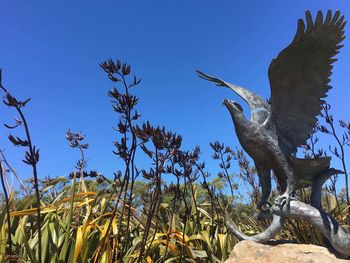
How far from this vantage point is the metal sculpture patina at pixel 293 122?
2.91 m

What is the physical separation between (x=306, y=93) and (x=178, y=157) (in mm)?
1353

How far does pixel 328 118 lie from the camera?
17.4ft

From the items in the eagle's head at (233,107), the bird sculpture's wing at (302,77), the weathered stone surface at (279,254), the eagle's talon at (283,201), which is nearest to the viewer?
the weathered stone surface at (279,254)

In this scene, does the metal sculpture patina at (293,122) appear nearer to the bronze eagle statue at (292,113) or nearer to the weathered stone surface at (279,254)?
the bronze eagle statue at (292,113)

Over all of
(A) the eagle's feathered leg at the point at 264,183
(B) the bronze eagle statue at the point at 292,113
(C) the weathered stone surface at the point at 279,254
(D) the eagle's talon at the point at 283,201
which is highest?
(B) the bronze eagle statue at the point at 292,113

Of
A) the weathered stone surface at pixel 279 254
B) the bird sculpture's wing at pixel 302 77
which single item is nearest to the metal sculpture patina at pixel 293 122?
the bird sculpture's wing at pixel 302 77

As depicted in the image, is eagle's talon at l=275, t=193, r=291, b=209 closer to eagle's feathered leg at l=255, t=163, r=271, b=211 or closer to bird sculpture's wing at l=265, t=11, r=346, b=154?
eagle's feathered leg at l=255, t=163, r=271, b=211

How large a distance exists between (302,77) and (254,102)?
1.70 ft

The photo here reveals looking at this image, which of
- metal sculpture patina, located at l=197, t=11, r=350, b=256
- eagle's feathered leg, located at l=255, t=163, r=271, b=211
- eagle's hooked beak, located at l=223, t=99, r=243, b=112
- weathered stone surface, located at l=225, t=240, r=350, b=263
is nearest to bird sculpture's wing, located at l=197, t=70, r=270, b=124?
metal sculpture patina, located at l=197, t=11, r=350, b=256

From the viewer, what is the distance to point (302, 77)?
3086 millimetres

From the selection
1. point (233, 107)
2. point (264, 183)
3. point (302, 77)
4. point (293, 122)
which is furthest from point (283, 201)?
point (302, 77)

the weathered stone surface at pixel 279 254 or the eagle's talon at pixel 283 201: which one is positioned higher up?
the eagle's talon at pixel 283 201

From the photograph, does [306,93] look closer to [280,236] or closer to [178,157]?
[178,157]

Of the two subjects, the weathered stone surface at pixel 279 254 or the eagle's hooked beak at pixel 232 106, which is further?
the eagle's hooked beak at pixel 232 106
